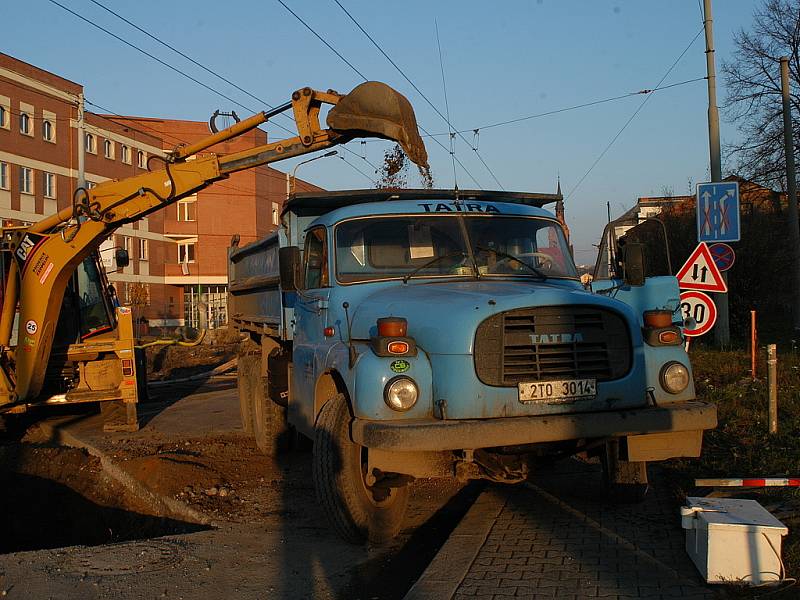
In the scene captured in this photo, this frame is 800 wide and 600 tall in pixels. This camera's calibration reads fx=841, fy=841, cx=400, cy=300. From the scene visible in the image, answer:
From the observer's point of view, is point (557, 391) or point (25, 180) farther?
point (25, 180)

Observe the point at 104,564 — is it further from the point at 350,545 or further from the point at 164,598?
the point at 350,545

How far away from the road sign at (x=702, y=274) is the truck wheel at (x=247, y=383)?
549 cm

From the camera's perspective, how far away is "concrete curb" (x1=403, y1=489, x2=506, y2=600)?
467 centimetres

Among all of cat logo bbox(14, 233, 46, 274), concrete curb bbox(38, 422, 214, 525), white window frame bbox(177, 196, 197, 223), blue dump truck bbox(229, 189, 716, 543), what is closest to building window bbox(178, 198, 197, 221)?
white window frame bbox(177, 196, 197, 223)

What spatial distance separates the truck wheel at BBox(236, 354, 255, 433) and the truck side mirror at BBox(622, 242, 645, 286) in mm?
4726

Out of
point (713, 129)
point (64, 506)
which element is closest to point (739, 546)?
point (64, 506)

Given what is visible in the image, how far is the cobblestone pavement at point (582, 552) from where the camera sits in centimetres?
467

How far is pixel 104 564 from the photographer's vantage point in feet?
18.3

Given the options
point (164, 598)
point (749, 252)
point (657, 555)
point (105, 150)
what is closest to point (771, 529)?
point (657, 555)

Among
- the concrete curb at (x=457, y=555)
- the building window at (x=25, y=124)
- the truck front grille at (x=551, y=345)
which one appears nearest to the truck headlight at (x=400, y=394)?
→ the truck front grille at (x=551, y=345)

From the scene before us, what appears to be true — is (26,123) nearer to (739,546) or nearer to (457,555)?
(457,555)

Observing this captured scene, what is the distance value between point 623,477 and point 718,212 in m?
7.16

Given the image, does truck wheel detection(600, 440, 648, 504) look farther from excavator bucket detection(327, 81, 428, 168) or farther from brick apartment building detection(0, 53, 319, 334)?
brick apartment building detection(0, 53, 319, 334)

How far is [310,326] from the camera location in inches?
285
